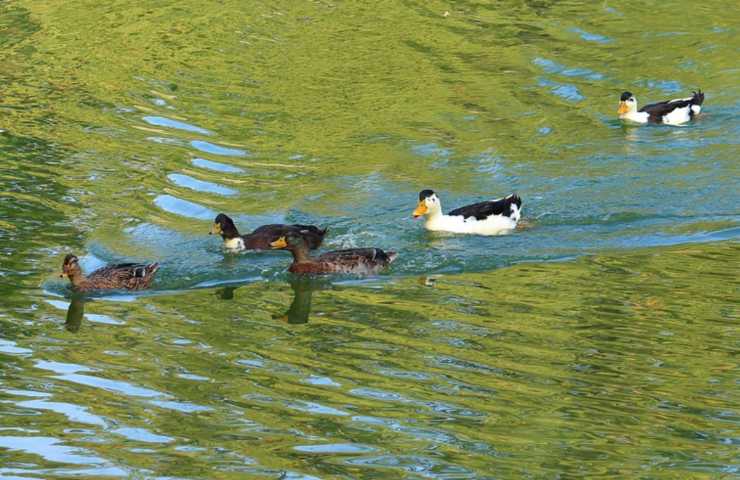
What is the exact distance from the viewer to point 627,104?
2173cm

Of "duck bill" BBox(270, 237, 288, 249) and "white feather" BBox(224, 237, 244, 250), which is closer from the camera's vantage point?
"duck bill" BBox(270, 237, 288, 249)

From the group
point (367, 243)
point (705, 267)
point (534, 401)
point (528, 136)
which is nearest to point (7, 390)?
point (534, 401)

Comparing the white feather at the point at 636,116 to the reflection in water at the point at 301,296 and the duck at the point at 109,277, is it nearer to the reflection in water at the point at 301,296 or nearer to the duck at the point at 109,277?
the reflection in water at the point at 301,296

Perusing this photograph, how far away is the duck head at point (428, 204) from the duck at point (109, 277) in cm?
386

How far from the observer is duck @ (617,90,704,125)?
2152cm

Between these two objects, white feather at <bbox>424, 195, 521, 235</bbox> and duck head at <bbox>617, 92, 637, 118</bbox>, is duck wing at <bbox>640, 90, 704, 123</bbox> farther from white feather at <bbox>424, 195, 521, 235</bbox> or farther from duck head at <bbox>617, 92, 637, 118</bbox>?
white feather at <bbox>424, 195, 521, 235</bbox>

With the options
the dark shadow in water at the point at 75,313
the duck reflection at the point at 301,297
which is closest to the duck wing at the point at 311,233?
the duck reflection at the point at 301,297

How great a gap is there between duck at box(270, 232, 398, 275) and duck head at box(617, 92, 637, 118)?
711cm

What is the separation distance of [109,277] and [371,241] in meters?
3.67

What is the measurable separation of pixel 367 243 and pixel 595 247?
2.88m

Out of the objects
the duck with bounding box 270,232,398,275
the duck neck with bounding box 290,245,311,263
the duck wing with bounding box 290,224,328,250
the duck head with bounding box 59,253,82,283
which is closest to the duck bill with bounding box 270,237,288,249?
the duck with bounding box 270,232,398,275

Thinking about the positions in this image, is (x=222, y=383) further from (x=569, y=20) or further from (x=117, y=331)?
(x=569, y=20)

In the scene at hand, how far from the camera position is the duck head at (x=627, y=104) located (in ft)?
71.2

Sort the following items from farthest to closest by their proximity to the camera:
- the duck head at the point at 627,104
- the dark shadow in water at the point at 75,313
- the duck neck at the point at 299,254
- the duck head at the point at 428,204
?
1. the duck head at the point at 627,104
2. the duck head at the point at 428,204
3. the duck neck at the point at 299,254
4. the dark shadow in water at the point at 75,313
